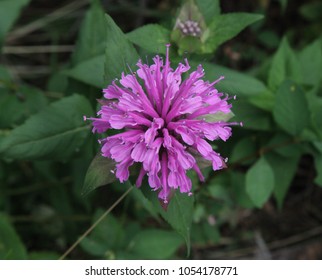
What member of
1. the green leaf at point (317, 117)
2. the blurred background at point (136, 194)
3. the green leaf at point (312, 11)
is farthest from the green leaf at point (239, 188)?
the green leaf at point (312, 11)

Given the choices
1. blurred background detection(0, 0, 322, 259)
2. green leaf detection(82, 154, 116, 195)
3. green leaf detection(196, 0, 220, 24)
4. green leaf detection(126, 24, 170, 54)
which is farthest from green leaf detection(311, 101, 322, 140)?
green leaf detection(82, 154, 116, 195)

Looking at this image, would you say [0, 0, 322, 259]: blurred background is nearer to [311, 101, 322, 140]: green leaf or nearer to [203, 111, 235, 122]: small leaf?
[311, 101, 322, 140]: green leaf

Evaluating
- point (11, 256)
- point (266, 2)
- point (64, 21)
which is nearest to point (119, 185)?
point (11, 256)

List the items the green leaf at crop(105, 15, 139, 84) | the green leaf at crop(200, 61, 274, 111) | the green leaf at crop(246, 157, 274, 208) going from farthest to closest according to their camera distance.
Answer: the green leaf at crop(246, 157, 274, 208) → the green leaf at crop(200, 61, 274, 111) → the green leaf at crop(105, 15, 139, 84)

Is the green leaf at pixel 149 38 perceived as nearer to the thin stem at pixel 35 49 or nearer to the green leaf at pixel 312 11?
the thin stem at pixel 35 49

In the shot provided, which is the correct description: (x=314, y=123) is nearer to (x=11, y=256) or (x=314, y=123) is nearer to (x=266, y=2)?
(x=266, y=2)

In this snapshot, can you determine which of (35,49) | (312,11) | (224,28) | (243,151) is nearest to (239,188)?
(243,151)
